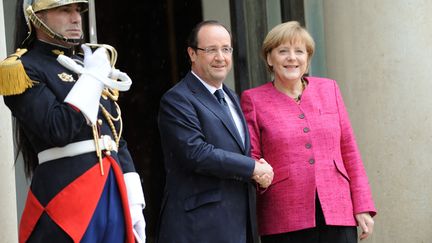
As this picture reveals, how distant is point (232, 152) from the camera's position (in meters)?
5.11

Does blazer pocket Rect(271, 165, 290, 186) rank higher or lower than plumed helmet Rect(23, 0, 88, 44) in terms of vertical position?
lower

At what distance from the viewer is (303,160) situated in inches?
212

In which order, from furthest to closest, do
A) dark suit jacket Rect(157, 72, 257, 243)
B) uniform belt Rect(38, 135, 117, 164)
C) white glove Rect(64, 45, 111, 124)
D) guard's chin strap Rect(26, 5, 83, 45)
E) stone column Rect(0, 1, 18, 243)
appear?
dark suit jacket Rect(157, 72, 257, 243) → stone column Rect(0, 1, 18, 243) → guard's chin strap Rect(26, 5, 83, 45) → uniform belt Rect(38, 135, 117, 164) → white glove Rect(64, 45, 111, 124)

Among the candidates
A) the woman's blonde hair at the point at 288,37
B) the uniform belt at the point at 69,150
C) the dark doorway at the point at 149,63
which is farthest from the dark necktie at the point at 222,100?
the dark doorway at the point at 149,63

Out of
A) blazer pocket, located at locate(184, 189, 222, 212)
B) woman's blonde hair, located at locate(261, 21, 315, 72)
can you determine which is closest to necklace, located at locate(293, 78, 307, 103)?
woman's blonde hair, located at locate(261, 21, 315, 72)

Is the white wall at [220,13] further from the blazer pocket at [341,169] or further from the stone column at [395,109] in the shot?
the blazer pocket at [341,169]

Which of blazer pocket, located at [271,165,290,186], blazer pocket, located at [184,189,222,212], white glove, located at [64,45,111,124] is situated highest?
white glove, located at [64,45,111,124]

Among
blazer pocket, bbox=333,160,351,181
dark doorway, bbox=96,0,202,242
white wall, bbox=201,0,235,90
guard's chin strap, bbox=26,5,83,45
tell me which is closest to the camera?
guard's chin strap, bbox=26,5,83,45

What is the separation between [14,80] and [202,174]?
1.24m

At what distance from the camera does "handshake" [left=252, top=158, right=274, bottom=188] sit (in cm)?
507

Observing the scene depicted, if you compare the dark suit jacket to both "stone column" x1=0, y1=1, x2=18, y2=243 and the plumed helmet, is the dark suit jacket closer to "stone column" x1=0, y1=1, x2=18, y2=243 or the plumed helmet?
"stone column" x1=0, y1=1, x2=18, y2=243

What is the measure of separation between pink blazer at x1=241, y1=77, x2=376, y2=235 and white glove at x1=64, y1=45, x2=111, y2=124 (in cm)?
134

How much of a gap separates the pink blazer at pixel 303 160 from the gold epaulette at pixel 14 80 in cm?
152

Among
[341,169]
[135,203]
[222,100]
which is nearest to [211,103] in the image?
[222,100]
